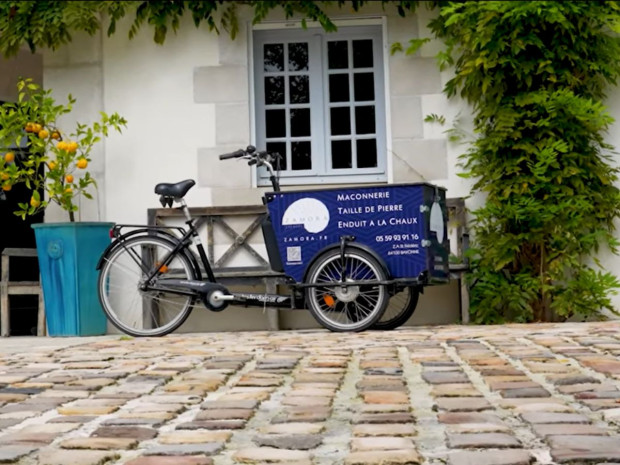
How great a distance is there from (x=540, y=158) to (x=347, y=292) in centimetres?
185

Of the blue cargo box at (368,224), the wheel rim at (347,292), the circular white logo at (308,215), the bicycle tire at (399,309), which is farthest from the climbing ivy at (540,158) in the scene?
the circular white logo at (308,215)

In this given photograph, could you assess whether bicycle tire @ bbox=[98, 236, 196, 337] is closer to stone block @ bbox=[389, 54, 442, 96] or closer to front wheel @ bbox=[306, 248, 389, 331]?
front wheel @ bbox=[306, 248, 389, 331]

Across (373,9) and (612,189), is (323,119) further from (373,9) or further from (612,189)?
(612,189)

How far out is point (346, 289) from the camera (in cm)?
747

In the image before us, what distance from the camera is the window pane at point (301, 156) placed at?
917 centimetres

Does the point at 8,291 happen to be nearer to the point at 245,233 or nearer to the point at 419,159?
the point at 245,233

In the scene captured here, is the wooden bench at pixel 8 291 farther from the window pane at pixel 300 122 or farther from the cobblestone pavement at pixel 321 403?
the cobblestone pavement at pixel 321 403

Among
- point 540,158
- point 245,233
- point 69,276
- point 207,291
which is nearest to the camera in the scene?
point 207,291

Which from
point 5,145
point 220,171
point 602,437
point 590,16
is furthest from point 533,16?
point 602,437

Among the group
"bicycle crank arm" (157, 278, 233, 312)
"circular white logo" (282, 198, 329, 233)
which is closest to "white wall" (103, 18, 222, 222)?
"bicycle crank arm" (157, 278, 233, 312)

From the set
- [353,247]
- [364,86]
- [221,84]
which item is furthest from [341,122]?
[353,247]

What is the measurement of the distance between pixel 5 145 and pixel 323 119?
7.73ft

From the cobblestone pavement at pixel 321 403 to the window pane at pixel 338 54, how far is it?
3534 mm

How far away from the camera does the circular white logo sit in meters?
7.47
